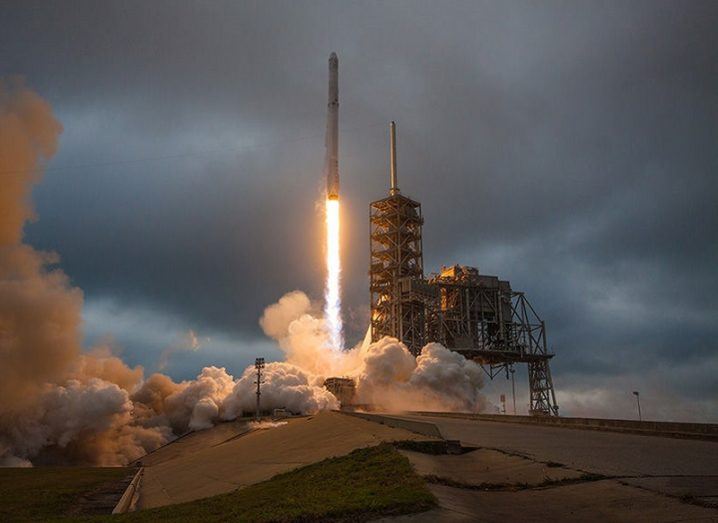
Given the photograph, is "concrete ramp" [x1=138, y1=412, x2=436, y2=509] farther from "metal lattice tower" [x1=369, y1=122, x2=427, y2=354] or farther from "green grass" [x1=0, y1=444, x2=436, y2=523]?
"metal lattice tower" [x1=369, y1=122, x2=427, y2=354]

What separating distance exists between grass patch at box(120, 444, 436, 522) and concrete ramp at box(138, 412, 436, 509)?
328 centimetres

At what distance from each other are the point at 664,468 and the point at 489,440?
846 centimetres

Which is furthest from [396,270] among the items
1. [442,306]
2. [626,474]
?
[626,474]

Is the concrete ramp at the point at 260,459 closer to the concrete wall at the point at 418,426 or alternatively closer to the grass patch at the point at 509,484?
the concrete wall at the point at 418,426

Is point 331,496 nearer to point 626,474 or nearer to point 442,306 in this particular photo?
point 626,474

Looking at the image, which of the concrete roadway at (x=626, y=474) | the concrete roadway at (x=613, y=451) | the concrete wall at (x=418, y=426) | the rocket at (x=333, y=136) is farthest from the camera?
the rocket at (x=333, y=136)

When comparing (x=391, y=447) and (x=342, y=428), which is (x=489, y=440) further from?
(x=342, y=428)

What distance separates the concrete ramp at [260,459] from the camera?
968 inches

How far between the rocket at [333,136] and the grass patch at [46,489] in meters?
33.1

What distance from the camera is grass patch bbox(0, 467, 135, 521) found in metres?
23.4

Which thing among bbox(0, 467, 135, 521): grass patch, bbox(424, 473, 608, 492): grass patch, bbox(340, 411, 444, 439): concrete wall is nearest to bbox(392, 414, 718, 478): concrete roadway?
bbox(424, 473, 608, 492): grass patch

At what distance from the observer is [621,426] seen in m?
29.1

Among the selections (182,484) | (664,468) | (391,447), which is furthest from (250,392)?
(664,468)

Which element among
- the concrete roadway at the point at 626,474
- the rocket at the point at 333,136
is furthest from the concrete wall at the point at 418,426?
the rocket at the point at 333,136
